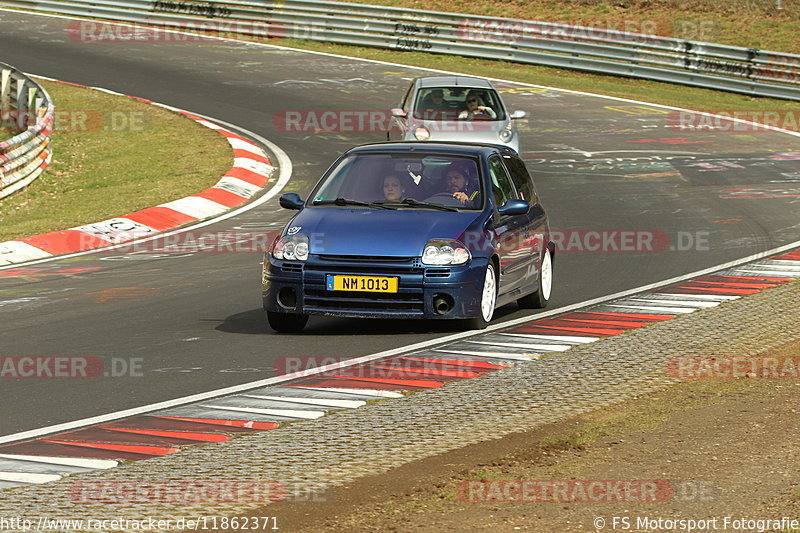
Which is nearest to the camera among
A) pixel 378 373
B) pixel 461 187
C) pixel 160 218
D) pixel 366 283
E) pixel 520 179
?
pixel 378 373

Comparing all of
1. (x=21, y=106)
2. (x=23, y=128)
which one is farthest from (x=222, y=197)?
(x=21, y=106)

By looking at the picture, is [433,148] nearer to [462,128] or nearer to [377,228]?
[377,228]

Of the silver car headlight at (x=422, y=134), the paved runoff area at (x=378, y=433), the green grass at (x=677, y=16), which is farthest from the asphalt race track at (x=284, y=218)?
the green grass at (x=677, y=16)

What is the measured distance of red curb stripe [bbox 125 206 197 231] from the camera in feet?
58.0

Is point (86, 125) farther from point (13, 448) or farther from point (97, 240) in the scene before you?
point (13, 448)

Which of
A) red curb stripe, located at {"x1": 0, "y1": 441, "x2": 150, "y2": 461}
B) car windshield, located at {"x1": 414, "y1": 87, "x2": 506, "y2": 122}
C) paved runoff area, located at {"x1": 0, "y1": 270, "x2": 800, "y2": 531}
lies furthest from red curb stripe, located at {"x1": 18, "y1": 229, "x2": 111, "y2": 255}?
red curb stripe, located at {"x1": 0, "y1": 441, "x2": 150, "y2": 461}

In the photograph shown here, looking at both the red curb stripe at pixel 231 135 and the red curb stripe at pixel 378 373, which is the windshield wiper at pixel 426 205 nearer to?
the red curb stripe at pixel 378 373

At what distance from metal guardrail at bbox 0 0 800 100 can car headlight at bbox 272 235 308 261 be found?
71.8 feet

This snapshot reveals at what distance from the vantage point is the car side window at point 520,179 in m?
12.7

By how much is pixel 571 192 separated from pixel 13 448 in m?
13.4

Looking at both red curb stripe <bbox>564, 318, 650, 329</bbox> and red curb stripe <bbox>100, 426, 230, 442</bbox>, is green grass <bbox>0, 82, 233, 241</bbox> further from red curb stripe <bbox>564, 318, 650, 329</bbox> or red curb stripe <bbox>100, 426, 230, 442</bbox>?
red curb stripe <bbox>100, 426, 230, 442</bbox>

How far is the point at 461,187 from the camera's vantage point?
11.7 meters

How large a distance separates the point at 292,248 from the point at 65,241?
6356mm

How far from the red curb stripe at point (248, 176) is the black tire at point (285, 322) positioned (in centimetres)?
945
